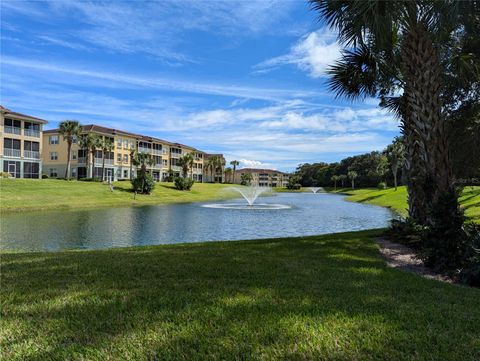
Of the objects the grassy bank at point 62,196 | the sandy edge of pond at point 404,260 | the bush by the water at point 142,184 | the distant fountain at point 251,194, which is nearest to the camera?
the sandy edge of pond at point 404,260

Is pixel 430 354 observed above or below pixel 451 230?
below

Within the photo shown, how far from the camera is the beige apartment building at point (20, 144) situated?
52.2 meters

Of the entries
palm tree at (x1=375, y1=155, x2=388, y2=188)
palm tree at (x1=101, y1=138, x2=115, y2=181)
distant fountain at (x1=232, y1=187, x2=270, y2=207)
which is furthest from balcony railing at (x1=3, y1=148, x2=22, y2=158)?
palm tree at (x1=375, y1=155, x2=388, y2=188)

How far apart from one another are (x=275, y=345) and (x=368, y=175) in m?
118

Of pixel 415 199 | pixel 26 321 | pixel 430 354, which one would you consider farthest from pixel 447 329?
pixel 415 199

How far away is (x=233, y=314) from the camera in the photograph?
4.52 metres

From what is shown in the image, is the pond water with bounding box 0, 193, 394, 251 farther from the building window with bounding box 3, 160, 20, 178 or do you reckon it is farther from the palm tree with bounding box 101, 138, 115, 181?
the palm tree with bounding box 101, 138, 115, 181

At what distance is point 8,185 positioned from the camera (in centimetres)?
4281

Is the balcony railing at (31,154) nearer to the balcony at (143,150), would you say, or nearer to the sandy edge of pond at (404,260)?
the balcony at (143,150)

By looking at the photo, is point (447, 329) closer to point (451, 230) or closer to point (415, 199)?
point (451, 230)

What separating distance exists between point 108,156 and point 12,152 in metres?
22.5

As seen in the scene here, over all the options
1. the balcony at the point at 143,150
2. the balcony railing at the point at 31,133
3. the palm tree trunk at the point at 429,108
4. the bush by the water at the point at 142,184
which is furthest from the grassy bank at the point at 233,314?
the balcony at the point at 143,150

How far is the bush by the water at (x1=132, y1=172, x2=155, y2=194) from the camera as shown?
57.9m

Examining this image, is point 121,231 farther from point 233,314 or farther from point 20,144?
point 20,144
